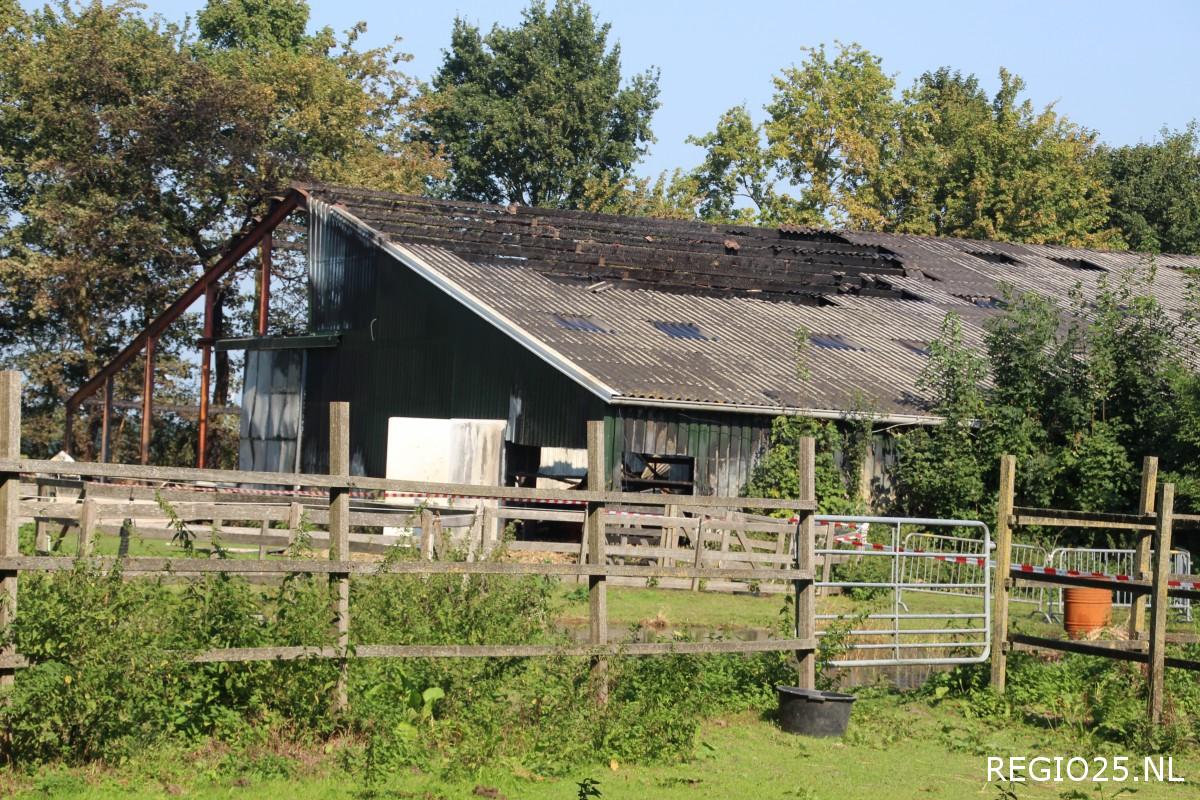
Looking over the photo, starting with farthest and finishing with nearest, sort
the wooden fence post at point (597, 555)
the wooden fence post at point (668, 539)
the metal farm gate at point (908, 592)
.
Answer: the wooden fence post at point (668, 539), the metal farm gate at point (908, 592), the wooden fence post at point (597, 555)

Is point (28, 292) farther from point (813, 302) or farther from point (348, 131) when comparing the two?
point (813, 302)

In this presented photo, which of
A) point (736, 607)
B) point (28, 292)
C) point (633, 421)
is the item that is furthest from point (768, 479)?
point (28, 292)

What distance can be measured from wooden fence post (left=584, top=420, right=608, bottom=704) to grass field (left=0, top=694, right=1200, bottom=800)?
→ 0.91 m

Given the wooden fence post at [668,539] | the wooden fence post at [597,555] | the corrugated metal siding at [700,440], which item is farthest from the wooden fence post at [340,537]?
the corrugated metal siding at [700,440]

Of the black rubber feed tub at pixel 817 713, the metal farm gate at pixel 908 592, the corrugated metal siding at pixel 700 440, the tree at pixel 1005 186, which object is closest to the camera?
the black rubber feed tub at pixel 817 713

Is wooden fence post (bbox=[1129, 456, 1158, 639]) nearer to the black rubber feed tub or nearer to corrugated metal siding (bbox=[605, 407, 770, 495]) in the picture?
the black rubber feed tub

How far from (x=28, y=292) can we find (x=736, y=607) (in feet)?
112

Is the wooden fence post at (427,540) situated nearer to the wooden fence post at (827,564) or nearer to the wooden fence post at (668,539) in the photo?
the wooden fence post at (668,539)

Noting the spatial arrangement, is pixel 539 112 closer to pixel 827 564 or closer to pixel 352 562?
pixel 827 564

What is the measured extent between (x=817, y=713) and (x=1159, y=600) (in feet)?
9.49

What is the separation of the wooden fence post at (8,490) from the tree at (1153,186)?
55950mm

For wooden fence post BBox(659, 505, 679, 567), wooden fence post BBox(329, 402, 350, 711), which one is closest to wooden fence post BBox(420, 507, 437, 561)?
wooden fence post BBox(329, 402, 350, 711)

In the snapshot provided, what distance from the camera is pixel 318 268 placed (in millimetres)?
35281

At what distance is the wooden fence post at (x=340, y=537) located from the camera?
371 inches
